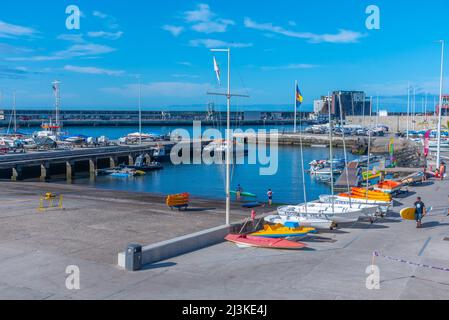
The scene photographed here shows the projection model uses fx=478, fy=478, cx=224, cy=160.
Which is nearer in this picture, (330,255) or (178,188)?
(330,255)

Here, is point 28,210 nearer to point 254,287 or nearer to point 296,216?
point 296,216

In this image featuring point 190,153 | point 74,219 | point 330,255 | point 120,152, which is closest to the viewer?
point 330,255

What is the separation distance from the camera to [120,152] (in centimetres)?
7381

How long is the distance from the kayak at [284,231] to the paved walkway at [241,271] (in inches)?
21.6

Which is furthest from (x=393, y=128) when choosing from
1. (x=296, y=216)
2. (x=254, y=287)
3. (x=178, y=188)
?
(x=254, y=287)

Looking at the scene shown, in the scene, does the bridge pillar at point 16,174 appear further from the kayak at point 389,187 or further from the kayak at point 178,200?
the kayak at point 389,187

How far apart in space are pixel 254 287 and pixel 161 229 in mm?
8409

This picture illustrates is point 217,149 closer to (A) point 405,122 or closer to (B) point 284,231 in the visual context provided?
(B) point 284,231

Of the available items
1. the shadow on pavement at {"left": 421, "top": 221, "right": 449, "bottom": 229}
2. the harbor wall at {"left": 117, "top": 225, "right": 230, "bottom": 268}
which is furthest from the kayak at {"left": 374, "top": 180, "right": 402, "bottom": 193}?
the harbor wall at {"left": 117, "top": 225, "right": 230, "bottom": 268}

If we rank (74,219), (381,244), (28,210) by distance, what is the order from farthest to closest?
(28,210) < (74,219) < (381,244)

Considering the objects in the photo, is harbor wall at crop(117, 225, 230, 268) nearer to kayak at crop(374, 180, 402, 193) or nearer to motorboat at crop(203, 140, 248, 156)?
kayak at crop(374, 180, 402, 193)

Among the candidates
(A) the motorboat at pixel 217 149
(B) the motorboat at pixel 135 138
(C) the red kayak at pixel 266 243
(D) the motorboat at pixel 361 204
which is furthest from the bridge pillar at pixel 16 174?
(C) the red kayak at pixel 266 243

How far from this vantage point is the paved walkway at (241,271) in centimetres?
1249

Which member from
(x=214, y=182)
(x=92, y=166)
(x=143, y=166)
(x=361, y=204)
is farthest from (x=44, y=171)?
(x=361, y=204)
